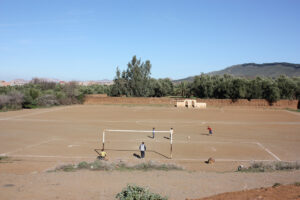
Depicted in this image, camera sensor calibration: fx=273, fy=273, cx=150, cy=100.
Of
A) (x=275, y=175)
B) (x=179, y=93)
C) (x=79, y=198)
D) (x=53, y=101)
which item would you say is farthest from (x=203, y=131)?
(x=179, y=93)

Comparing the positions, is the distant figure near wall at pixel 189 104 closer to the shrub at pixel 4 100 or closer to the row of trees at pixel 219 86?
the row of trees at pixel 219 86

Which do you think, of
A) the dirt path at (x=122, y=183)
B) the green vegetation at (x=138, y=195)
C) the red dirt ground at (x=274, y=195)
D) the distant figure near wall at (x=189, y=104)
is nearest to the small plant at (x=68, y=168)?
the dirt path at (x=122, y=183)

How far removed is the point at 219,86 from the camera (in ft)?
233

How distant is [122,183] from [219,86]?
62.7 metres

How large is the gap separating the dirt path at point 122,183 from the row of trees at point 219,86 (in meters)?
54.9

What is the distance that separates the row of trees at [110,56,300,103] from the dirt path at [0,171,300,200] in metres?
54.9

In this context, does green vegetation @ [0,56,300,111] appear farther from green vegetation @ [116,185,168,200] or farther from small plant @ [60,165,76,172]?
green vegetation @ [116,185,168,200]

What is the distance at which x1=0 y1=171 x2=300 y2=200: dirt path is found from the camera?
33.7 ft

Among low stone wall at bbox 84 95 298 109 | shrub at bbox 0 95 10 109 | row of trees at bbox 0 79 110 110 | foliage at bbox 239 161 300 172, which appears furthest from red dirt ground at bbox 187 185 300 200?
low stone wall at bbox 84 95 298 109

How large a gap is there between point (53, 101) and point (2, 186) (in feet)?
164

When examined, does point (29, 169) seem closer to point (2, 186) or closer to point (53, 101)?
point (2, 186)

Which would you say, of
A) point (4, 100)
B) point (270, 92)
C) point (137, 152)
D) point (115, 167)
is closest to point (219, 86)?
point (270, 92)

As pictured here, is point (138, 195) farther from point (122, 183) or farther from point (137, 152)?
A: point (137, 152)

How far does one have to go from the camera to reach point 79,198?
9836 mm
